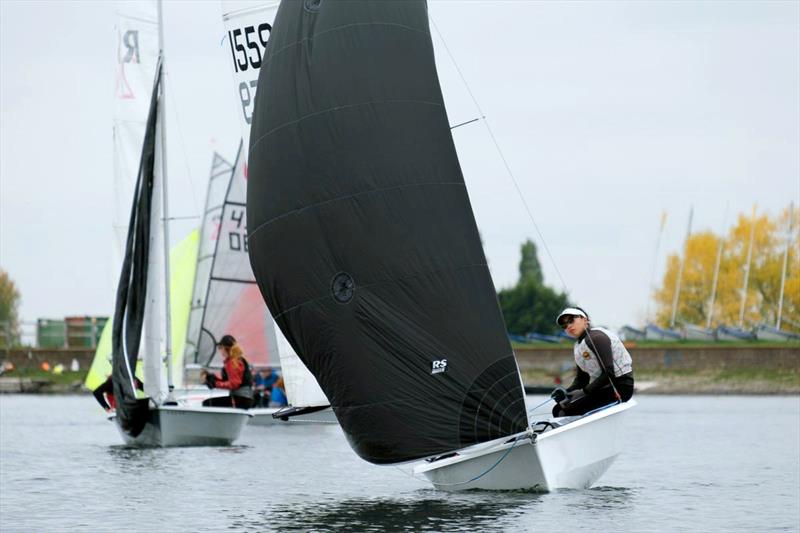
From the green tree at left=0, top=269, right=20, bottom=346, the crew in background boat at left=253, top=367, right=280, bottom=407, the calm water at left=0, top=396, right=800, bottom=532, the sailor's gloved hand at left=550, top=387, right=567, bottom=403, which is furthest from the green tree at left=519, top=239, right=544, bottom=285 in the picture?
the sailor's gloved hand at left=550, top=387, right=567, bottom=403

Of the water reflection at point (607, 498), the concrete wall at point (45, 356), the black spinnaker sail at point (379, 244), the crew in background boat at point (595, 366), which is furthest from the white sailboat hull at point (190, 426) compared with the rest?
the concrete wall at point (45, 356)

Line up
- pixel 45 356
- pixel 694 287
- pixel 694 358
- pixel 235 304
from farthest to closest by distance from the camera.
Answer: pixel 694 287, pixel 45 356, pixel 694 358, pixel 235 304

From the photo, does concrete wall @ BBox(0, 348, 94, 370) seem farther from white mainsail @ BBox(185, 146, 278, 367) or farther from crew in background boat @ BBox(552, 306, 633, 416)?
crew in background boat @ BBox(552, 306, 633, 416)

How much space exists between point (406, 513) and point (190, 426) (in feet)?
33.6

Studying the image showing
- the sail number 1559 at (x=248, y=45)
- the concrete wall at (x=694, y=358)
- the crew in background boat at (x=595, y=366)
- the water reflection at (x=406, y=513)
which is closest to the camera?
the water reflection at (x=406, y=513)

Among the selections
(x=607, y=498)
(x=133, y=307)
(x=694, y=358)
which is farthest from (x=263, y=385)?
(x=694, y=358)

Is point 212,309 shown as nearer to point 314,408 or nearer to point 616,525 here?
point 314,408

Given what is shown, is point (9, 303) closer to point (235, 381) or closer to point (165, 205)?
point (165, 205)

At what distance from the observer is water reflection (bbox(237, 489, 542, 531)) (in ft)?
47.0

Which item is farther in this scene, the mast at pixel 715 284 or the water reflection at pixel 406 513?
the mast at pixel 715 284

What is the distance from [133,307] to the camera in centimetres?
2484

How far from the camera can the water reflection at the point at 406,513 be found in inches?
564

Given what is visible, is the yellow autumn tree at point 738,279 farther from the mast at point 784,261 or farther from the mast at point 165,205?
the mast at point 165,205

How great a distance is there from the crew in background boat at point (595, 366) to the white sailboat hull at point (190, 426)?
945cm
